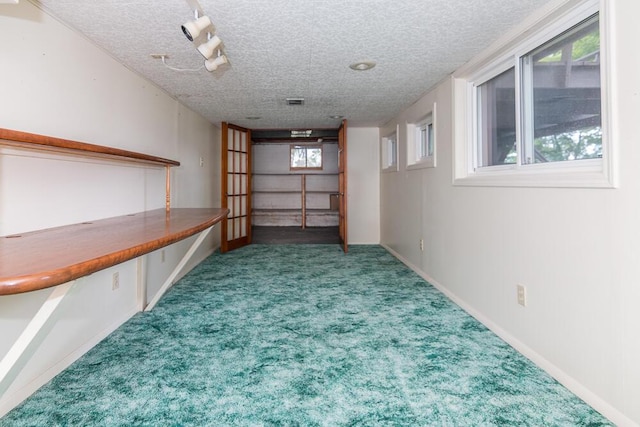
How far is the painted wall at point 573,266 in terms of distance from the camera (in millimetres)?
1375

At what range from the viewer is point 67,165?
6.55 ft

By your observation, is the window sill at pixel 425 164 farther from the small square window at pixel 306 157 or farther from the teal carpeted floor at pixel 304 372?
the small square window at pixel 306 157

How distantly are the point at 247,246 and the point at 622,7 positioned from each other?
508 cm

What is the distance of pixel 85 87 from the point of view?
2.17m

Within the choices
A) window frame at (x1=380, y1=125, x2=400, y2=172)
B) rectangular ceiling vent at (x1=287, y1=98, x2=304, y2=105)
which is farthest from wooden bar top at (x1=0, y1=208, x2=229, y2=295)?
window frame at (x1=380, y1=125, x2=400, y2=172)

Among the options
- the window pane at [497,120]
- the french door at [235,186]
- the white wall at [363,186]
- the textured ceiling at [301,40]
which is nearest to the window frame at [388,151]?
the white wall at [363,186]

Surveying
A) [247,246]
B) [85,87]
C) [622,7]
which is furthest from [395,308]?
[247,246]

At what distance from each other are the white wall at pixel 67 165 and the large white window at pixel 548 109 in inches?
84.8

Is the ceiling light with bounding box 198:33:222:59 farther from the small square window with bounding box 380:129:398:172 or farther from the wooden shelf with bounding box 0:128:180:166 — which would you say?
the small square window with bounding box 380:129:398:172

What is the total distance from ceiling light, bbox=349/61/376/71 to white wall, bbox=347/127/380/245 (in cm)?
290

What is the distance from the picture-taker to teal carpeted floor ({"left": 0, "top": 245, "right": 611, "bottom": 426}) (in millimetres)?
1467

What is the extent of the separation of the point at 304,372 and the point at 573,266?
1.40 metres

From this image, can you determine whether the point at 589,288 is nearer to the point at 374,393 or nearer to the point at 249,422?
the point at 374,393

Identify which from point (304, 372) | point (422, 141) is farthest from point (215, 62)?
point (422, 141)
